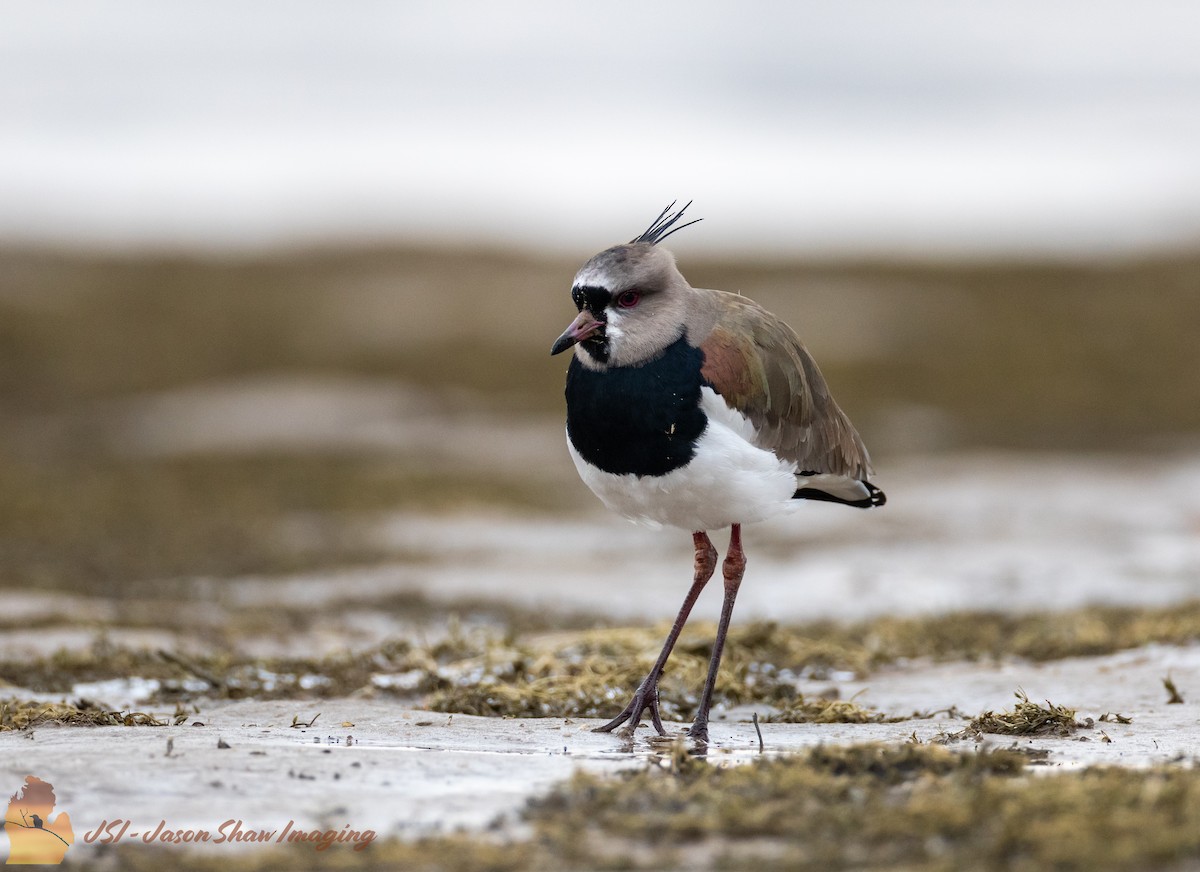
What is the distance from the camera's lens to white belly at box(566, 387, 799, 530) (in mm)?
5320

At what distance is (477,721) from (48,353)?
24438 mm

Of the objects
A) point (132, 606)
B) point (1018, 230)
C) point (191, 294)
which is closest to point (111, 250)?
point (191, 294)

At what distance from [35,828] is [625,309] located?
2781mm

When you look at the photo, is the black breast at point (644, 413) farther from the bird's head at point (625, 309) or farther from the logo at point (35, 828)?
the logo at point (35, 828)

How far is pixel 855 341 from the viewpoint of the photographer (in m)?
31.0

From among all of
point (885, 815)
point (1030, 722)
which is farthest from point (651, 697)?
point (885, 815)

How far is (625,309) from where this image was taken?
18.0ft

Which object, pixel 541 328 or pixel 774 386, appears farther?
pixel 541 328

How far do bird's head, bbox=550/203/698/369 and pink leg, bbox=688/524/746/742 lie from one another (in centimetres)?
91

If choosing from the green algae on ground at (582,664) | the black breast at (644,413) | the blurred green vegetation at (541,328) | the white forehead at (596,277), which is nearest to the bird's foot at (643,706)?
the green algae on ground at (582,664)

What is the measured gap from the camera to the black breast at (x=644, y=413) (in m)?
5.29

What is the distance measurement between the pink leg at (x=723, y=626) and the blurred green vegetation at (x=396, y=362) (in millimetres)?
6921

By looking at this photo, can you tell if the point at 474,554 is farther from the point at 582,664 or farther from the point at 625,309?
the point at 625,309

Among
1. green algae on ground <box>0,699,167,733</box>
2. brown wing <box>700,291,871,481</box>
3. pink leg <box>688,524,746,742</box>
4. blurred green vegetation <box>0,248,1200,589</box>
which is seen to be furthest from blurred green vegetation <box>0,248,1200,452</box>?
green algae on ground <box>0,699,167,733</box>
